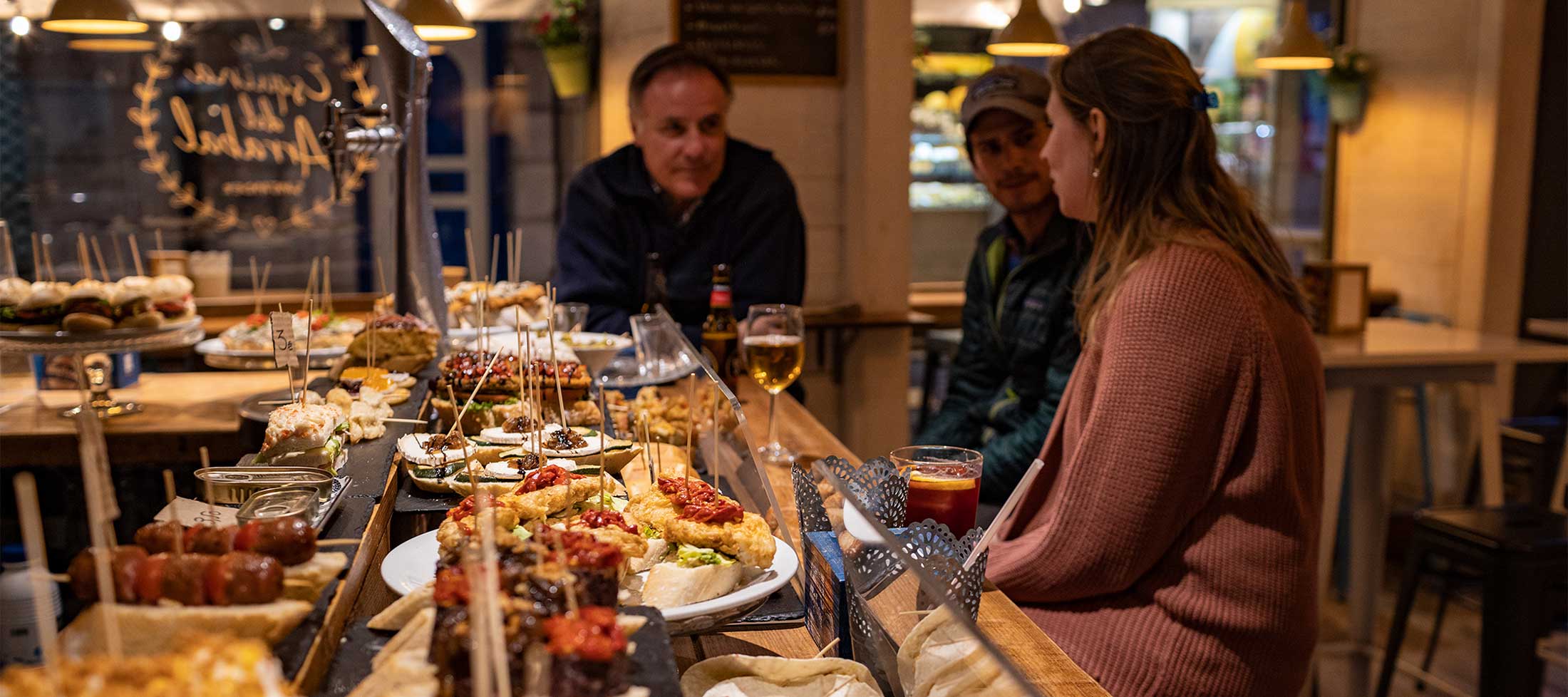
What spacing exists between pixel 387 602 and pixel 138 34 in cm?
585

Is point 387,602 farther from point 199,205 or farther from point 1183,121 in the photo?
point 199,205

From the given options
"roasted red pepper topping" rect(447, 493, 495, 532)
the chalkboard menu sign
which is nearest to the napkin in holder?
"roasted red pepper topping" rect(447, 493, 495, 532)

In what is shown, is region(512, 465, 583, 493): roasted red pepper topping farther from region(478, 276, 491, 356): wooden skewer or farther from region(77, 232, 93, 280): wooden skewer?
region(77, 232, 93, 280): wooden skewer

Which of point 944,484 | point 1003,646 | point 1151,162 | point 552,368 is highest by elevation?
point 1151,162

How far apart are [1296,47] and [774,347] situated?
4288 millimetres

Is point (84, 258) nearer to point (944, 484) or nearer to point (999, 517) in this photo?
point (944, 484)

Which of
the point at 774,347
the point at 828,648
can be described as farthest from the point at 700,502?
the point at 774,347

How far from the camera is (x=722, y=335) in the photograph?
2.70 metres

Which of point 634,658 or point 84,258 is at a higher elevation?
point 84,258

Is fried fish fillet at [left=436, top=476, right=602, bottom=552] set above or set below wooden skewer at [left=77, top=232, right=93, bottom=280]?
below

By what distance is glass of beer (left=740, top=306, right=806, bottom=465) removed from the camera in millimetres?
2385

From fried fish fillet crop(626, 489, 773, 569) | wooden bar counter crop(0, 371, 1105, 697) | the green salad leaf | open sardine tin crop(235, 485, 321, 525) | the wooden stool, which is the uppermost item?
open sardine tin crop(235, 485, 321, 525)

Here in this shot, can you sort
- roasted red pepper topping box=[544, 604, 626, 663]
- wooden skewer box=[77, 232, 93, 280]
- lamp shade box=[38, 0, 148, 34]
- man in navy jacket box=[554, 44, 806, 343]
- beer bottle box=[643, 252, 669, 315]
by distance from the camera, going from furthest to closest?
lamp shade box=[38, 0, 148, 34] → man in navy jacket box=[554, 44, 806, 343] → beer bottle box=[643, 252, 669, 315] → wooden skewer box=[77, 232, 93, 280] → roasted red pepper topping box=[544, 604, 626, 663]

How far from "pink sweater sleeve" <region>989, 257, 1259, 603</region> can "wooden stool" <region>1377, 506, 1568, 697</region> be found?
1993 millimetres
